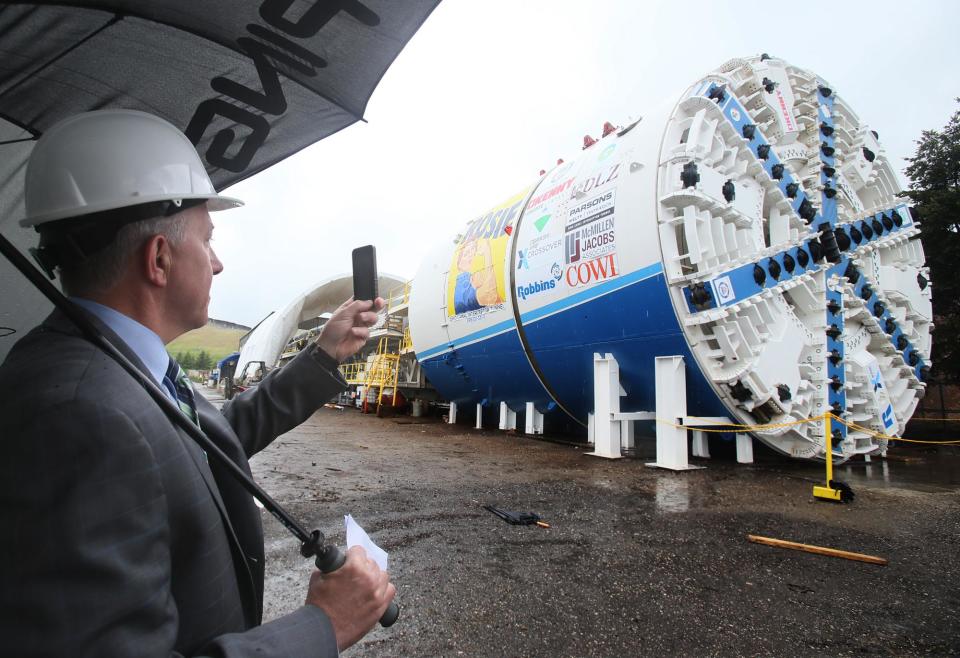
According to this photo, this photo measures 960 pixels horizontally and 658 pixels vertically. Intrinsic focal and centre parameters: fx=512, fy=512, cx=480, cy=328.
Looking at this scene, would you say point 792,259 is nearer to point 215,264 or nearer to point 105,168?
point 215,264

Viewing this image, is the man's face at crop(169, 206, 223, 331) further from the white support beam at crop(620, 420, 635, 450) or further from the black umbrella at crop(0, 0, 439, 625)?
the white support beam at crop(620, 420, 635, 450)

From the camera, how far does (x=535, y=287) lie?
763 centimetres

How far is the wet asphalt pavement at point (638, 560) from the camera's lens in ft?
7.55

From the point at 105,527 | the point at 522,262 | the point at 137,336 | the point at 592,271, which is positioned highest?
the point at 522,262

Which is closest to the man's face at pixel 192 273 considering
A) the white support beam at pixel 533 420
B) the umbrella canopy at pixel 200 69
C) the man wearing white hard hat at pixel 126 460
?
the man wearing white hard hat at pixel 126 460

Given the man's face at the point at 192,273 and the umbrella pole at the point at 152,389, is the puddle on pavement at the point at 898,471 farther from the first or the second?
the man's face at the point at 192,273

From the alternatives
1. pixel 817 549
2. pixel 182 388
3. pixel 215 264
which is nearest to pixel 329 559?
pixel 182 388

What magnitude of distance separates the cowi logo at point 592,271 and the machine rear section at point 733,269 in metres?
0.02

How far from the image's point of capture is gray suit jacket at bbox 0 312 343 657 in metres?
0.67

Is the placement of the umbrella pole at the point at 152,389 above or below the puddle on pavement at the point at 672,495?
above

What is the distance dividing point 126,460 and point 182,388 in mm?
476

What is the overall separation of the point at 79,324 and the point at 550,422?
9969 millimetres

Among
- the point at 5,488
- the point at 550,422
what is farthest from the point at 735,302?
the point at 5,488

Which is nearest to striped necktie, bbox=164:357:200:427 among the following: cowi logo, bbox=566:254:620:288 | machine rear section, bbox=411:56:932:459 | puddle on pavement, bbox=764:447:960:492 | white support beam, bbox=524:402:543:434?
machine rear section, bbox=411:56:932:459
